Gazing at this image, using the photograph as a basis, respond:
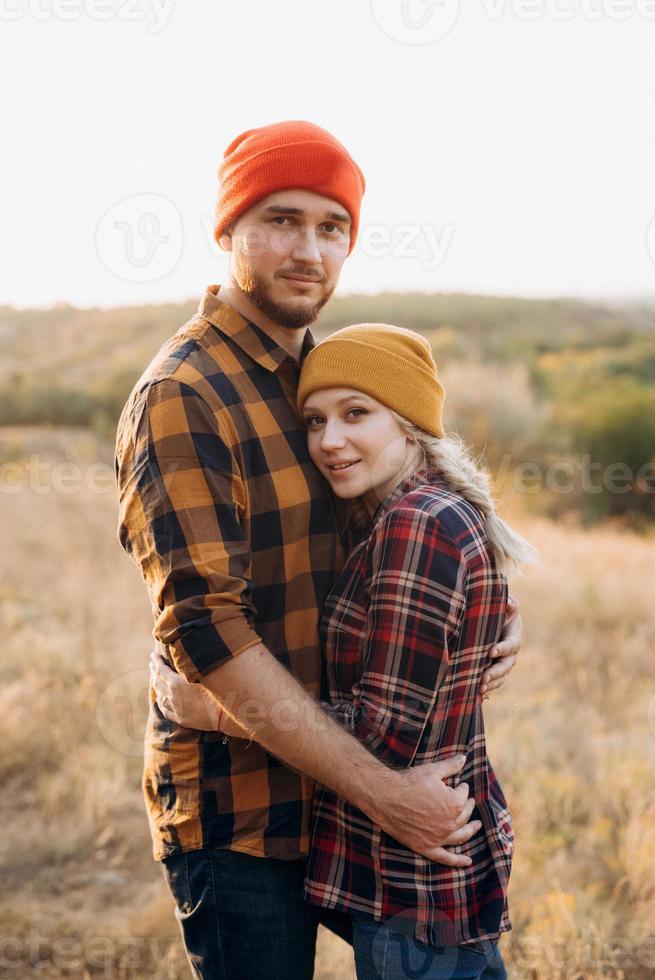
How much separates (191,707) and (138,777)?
316 centimetres

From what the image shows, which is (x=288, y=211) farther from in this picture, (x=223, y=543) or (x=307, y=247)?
(x=223, y=543)

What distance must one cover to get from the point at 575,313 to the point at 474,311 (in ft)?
13.6

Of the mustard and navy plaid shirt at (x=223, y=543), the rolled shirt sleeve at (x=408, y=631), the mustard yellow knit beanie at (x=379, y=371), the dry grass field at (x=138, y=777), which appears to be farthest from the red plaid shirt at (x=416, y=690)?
the dry grass field at (x=138, y=777)

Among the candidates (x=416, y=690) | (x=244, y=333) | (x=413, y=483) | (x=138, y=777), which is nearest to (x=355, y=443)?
(x=413, y=483)

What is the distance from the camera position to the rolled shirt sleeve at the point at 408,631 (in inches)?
70.4

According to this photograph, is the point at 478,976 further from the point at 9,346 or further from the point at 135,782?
the point at 9,346

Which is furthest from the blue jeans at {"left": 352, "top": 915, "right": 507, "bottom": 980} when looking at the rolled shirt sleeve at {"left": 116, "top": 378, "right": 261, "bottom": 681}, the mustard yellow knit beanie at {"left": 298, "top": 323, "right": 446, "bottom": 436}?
the mustard yellow knit beanie at {"left": 298, "top": 323, "right": 446, "bottom": 436}

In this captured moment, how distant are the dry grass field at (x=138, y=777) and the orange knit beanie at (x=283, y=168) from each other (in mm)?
2566

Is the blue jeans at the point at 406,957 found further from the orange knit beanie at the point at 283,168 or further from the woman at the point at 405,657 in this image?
the orange knit beanie at the point at 283,168

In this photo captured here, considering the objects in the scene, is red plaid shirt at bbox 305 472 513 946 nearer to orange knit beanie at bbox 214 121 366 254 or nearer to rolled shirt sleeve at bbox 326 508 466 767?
rolled shirt sleeve at bbox 326 508 466 767

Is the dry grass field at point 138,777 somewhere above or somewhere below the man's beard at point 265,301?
below

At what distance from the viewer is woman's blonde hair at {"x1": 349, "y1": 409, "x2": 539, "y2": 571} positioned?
194cm

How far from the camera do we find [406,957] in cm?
181

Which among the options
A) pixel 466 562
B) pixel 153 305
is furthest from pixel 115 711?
pixel 153 305
